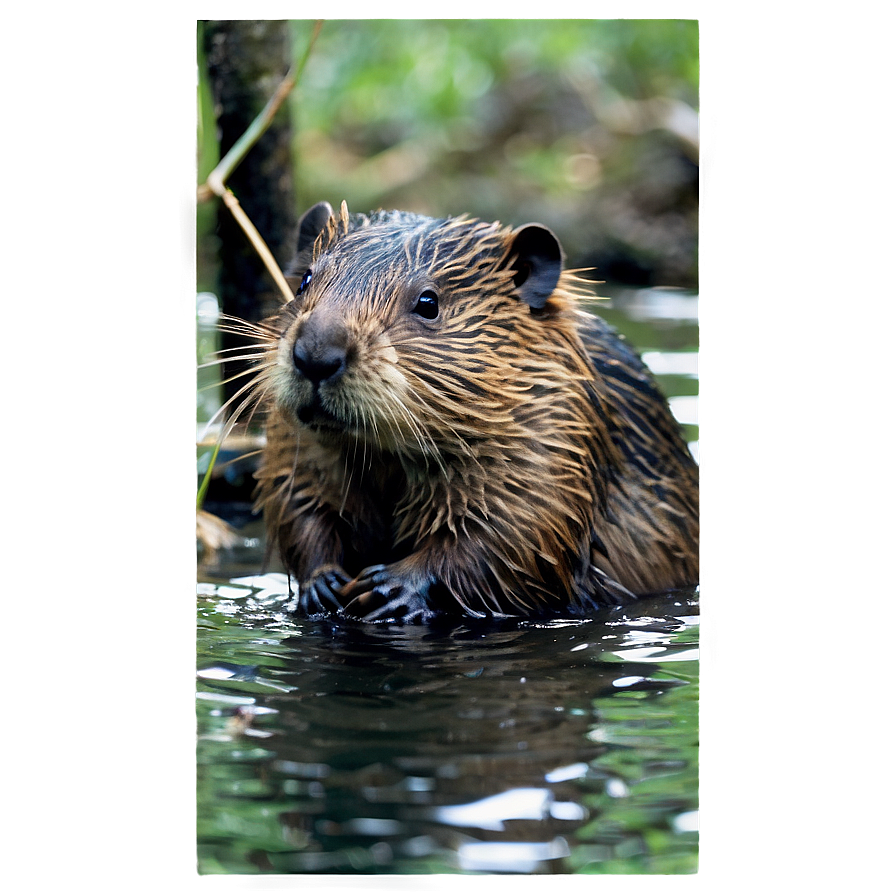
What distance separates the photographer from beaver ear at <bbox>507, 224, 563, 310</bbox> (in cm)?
418

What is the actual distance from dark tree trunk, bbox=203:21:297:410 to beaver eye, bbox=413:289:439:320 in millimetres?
1314

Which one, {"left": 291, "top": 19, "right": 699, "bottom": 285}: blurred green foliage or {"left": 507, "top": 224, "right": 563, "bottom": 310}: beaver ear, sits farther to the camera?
{"left": 291, "top": 19, "right": 699, "bottom": 285}: blurred green foliage

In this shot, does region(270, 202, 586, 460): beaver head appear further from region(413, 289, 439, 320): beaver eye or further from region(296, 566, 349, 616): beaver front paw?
region(296, 566, 349, 616): beaver front paw

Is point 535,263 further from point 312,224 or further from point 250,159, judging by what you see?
point 250,159

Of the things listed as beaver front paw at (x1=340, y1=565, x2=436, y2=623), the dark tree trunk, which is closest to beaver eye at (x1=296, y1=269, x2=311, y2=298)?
beaver front paw at (x1=340, y1=565, x2=436, y2=623)

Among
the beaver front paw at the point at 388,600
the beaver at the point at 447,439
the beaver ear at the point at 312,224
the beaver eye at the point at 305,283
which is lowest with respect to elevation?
the beaver front paw at the point at 388,600

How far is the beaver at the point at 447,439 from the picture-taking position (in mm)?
3883
